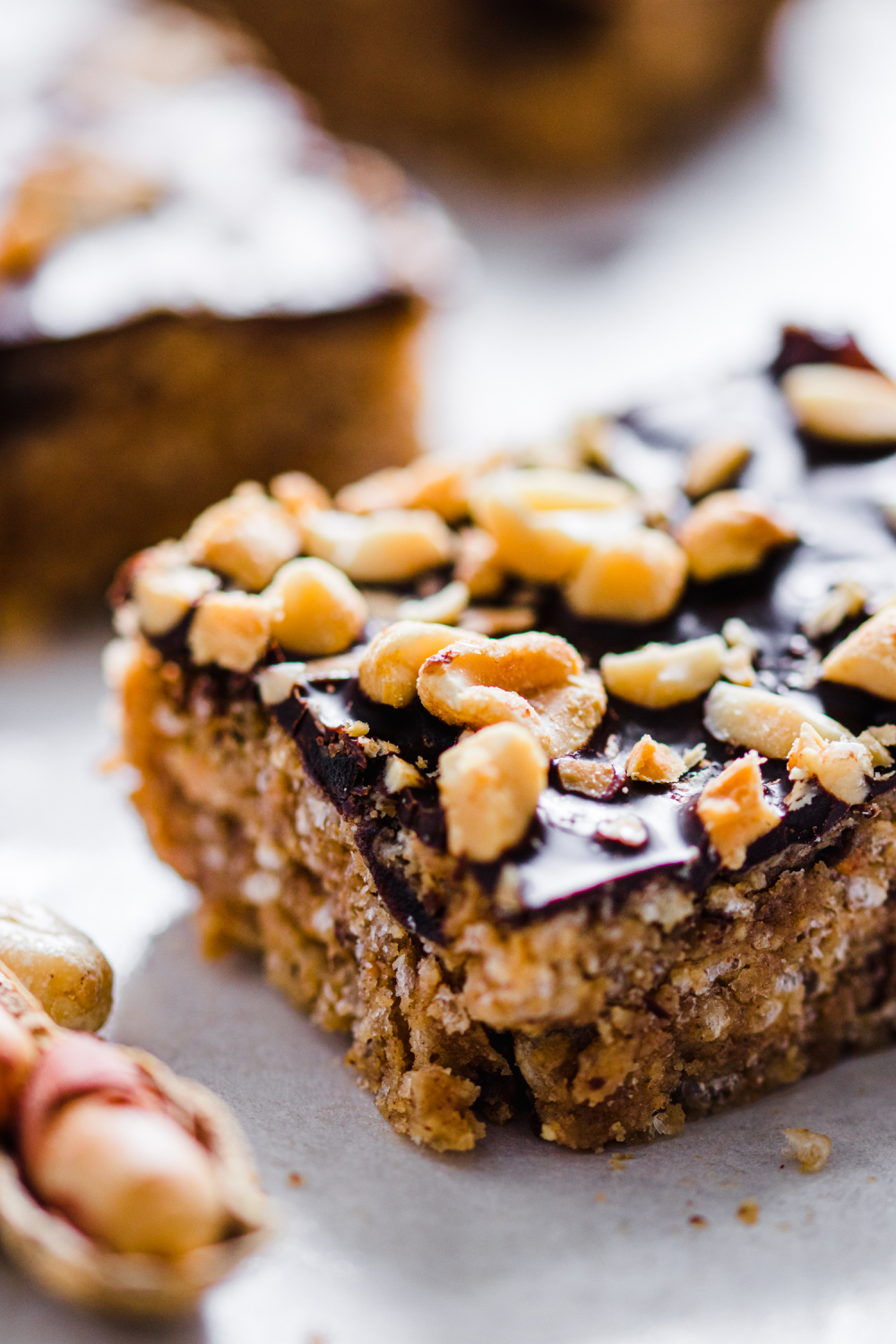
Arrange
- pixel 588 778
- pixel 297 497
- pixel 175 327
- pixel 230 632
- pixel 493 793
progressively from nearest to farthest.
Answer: pixel 493 793 < pixel 588 778 < pixel 230 632 < pixel 297 497 < pixel 175 327

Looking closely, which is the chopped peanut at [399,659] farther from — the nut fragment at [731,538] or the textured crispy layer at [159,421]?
the textured crispy layer at [159,421]

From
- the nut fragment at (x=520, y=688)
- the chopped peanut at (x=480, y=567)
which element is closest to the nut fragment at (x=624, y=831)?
the nut fragment at (x=520, y=688)

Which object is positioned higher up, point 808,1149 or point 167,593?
point 167,593

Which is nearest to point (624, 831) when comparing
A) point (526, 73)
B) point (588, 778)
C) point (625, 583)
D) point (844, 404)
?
point (588, 778)

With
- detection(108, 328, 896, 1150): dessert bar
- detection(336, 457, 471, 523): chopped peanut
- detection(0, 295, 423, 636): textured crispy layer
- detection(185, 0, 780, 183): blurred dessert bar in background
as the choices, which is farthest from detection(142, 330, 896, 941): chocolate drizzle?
detection(185, 0, 780, 183): blurred dessert bar in background

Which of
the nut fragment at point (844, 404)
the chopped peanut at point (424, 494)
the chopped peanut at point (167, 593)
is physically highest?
the nut fragment at point (844, 404)

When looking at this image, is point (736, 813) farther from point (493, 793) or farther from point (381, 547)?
point (381, 547)

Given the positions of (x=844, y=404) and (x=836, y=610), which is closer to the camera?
(x=836, y=610)

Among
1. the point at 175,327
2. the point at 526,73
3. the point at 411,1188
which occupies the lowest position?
the point at 411,1188

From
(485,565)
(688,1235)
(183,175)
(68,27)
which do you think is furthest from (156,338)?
(688,1235)
